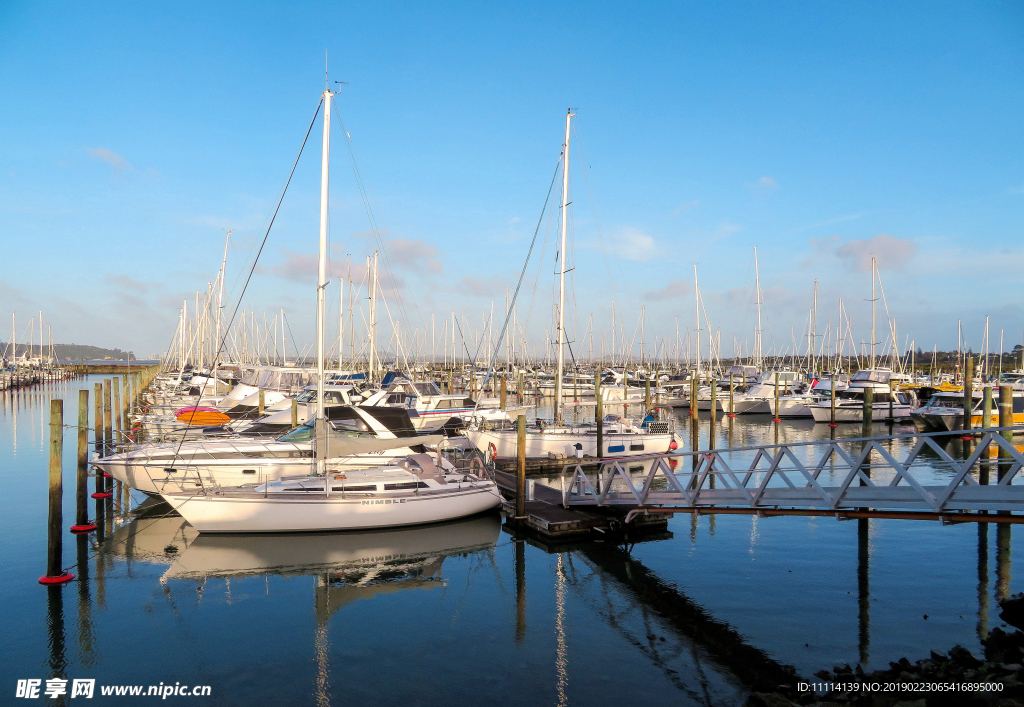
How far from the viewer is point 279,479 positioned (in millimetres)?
17031

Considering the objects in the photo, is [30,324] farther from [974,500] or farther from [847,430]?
[974,500]

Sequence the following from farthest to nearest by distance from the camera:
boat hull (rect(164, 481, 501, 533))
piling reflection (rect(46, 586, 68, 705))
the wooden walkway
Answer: the wooden walkway, boat hull (rect(164, 481, 501, 533)), piling reflection (rect(46, 586, 68, 705))

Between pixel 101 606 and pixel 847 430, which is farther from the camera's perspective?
pixel 847 430

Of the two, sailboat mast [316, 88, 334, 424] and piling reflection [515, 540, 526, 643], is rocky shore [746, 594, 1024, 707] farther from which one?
sailboat mast [316, 88, 334, 424]

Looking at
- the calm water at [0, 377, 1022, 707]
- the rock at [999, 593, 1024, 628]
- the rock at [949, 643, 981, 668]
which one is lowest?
the calm water at [0, 377, 1022, 707]

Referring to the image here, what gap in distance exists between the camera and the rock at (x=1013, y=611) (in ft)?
35.9

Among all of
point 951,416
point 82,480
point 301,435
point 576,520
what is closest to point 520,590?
point 576,520

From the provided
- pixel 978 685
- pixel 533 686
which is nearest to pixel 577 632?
pixel 533 686

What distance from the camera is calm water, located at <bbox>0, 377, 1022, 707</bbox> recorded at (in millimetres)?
9289

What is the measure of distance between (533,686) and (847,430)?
133ft

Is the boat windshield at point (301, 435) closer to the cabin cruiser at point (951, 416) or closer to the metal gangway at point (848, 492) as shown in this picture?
the metal gangway at point (848, 492)

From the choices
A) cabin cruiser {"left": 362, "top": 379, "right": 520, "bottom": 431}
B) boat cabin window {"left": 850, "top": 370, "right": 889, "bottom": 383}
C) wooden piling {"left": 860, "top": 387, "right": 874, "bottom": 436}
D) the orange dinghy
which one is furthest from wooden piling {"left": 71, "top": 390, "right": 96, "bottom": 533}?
boat cabin window {"left": 850, "top": 370, "right": 889, "bottom": 383}

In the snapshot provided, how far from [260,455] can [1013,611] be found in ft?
57.4

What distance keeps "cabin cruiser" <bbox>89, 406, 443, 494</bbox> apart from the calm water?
1363mm
